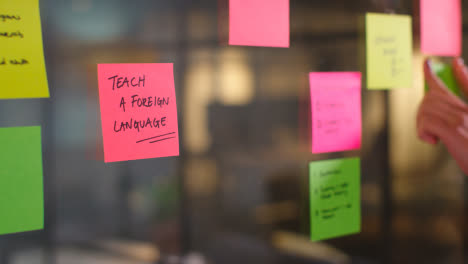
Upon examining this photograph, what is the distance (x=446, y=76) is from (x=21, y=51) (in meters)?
0.83

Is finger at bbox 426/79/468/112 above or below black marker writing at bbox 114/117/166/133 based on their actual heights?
above

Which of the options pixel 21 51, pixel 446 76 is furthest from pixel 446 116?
pixel 21 51

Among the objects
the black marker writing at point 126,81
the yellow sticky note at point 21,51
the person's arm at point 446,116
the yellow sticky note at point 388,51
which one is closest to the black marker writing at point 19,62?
the yellow sticky note at point 21,51

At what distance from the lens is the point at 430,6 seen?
826mm

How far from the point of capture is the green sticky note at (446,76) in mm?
824

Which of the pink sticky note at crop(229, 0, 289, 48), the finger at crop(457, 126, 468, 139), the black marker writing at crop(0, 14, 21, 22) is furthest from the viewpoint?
the finger at crop(457, 126, 468, 139)

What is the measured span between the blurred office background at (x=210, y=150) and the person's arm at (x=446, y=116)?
3cm

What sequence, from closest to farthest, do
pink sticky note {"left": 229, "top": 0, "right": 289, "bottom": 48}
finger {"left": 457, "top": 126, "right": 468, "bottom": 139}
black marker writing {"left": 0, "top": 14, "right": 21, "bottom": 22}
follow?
1. black marker writing {"left": 0, "top": 14, "right": 21, "bottom": 22}
2. pink sticky note {"left": 229, "top": 0, "right": 289, "bottom": 48}
3. finger {"left": 457, "top": 126, "right": 468, "bottom": 139}

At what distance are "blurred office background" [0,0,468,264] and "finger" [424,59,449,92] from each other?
0.02 meters

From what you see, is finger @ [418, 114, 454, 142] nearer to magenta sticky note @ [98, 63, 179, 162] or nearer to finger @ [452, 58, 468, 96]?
finger @ [452, 58, 468, 96]

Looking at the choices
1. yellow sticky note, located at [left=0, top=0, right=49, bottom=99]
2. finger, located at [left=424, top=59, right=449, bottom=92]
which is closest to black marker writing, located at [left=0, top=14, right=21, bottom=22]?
yellow sticky note, located at [left=0, top=0, right=49, bottom=99]

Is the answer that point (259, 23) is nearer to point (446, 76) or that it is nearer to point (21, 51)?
point (21, 51)

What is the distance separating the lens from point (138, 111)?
0.57 m

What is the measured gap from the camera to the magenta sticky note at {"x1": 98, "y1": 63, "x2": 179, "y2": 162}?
0.55 meters
